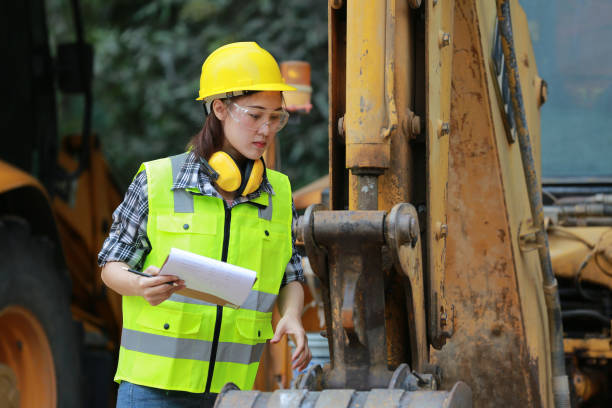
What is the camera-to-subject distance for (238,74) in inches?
99.7

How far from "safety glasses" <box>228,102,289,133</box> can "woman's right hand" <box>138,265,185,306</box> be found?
1.46ft

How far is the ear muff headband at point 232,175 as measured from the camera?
2.51 meters

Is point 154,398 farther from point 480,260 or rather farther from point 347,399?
point 480,260

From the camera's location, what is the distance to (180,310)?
2498 millimetres

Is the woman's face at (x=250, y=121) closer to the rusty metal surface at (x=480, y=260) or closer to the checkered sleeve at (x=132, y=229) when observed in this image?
the checkered sleeve at (x=132, y=229)

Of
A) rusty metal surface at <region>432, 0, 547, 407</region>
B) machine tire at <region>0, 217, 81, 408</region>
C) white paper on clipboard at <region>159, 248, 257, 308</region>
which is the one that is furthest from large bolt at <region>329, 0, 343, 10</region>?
machine tire at <region>0, 217, 81, 408</region>

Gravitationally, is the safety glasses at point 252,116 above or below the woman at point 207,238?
above

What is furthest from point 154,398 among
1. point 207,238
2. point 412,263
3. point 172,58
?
point 172,58

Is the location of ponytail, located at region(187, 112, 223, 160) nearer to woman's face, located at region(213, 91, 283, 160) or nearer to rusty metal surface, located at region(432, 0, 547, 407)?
woman's face, located at region(213, 91, 283, 160)

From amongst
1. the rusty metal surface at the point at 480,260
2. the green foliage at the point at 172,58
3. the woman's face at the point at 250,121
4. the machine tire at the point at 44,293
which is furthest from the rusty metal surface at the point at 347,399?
the green foliage at the point at 172,58

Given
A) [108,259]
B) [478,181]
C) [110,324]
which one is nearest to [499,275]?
[478,181]

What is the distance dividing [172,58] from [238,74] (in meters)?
7.01

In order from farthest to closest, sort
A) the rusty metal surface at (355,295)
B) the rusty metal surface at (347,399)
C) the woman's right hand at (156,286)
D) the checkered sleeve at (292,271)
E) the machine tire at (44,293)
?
the machine tire at (44,293) → the checkered sleeve at (292,271) → the woman's right hand at (156,286) → the rusty metal surface at (355,295) → the rusty metal surface at (347,399)

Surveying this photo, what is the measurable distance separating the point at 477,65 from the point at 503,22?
141 mm
